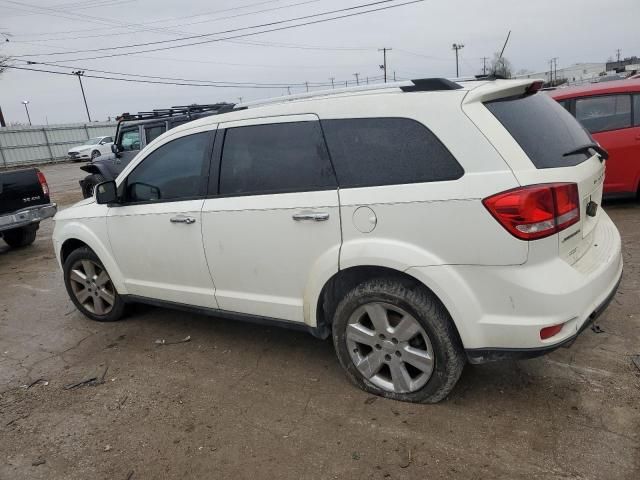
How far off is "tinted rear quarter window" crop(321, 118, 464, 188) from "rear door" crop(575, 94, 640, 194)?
513 cm

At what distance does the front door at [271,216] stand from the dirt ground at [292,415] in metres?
0.57

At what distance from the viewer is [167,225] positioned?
381 cm

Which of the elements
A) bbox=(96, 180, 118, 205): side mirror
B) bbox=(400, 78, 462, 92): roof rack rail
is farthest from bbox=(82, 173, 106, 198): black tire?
bbox=(400, 78, 462, 92): roof rack rail

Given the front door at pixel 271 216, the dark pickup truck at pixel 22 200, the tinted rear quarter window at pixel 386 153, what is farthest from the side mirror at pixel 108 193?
the dark pickup truck at pixel 22 200

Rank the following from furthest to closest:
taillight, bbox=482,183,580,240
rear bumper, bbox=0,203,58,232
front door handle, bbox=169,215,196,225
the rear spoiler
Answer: rear bumper, bbox=0,203,58,232, front door handle, bbox=169,215,196,225, the rear spoiler, taillight, bbox=482,183,580,240

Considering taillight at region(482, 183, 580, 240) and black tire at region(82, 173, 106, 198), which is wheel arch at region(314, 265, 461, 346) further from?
black tire at region(82, 173, 106, 198)

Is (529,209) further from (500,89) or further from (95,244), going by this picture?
(95,244)

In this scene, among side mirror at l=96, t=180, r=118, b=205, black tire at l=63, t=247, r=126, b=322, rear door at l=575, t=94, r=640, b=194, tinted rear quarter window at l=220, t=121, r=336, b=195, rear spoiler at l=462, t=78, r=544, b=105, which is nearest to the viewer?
rear spoiler at l=462, t=78, r=544, b=105

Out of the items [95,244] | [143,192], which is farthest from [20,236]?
[143,192]

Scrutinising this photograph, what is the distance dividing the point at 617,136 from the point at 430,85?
16.7ft

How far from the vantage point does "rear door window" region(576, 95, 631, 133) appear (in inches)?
265

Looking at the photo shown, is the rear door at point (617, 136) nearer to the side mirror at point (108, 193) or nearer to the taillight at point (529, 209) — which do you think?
the taillight at point (529, 209)

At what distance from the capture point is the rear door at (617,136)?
6.62m

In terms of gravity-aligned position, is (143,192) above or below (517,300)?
above
